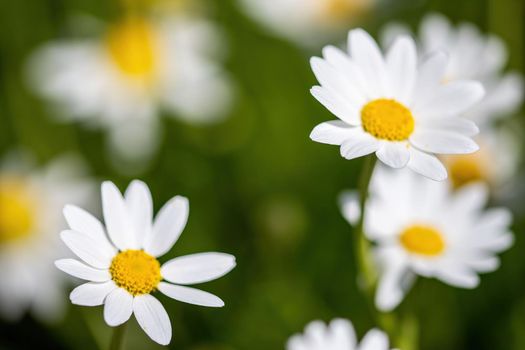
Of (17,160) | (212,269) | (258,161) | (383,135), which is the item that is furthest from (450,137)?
(17,160)

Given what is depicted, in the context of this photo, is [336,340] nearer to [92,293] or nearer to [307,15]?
[92,293]

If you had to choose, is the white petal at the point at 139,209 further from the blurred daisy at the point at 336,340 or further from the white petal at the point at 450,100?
the white petal at the point at 450,100

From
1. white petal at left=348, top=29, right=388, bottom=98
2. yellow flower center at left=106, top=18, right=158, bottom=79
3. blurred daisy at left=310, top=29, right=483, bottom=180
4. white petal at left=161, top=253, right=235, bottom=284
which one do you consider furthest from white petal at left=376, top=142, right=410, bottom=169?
yellow flower center at left=106, top=18, right=158, bottom=79

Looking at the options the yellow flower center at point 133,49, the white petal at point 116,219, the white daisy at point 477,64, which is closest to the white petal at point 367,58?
the white petal at point 116,219

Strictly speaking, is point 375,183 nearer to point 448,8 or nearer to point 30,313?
point 30,313

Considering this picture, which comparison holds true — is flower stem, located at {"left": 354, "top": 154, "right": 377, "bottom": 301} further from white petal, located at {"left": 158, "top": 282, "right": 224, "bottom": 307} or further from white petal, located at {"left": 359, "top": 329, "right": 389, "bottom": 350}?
white petal, located at {"left": 158, "top": 282, "right": 224, "bottom": 307}

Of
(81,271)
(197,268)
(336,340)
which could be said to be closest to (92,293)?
(81,271)
